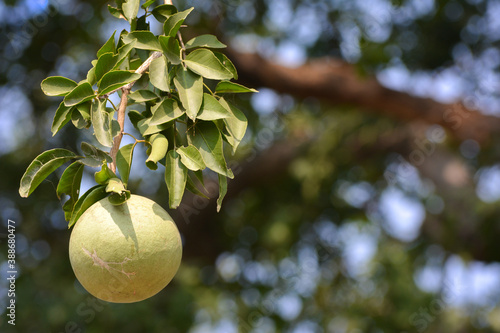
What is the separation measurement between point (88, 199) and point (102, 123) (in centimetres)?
18

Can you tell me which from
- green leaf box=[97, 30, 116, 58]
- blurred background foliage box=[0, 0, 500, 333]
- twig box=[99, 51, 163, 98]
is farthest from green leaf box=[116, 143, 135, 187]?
blurred background foliage box=[0, 0, 500, 333]

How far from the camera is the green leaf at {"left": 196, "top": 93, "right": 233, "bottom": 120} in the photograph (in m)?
1.19

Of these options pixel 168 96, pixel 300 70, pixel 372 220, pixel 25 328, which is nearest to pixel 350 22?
pixel 300 70

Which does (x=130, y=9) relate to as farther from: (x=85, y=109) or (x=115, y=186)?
(x=115, y=186)

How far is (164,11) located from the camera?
1.37 meters

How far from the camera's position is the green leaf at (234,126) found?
123 centimetres

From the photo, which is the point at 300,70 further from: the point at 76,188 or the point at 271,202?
the point at 76,188

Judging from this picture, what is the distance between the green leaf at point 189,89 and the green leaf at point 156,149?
0.29ft

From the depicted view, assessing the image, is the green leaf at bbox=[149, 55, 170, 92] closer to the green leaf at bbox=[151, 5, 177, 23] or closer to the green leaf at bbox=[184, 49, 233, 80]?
the green leaf at bbox=[184, 49, 233, 80]

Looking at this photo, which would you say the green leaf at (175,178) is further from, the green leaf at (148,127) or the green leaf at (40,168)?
the green leaf at (40,168)

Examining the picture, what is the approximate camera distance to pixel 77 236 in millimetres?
1163

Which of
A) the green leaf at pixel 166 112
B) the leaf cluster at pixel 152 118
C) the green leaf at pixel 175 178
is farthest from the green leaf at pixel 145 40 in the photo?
the green leaf at pixel 175 178

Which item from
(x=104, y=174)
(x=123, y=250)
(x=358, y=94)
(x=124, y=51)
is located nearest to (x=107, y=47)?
(x=124, y=51)

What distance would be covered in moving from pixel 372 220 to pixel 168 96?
485 cm
